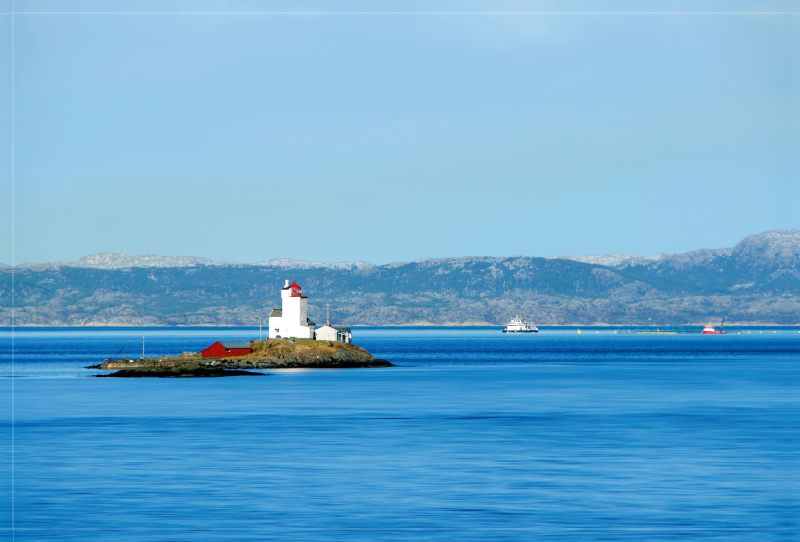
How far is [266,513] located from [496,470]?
10.8 m

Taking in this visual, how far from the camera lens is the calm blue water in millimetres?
25641

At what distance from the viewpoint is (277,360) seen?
119188 millimetres

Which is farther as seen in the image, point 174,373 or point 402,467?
point 174,373

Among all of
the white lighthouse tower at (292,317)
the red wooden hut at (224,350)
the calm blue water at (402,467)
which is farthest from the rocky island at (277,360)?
the calm blue water at (402,467)

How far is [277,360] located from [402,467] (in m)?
84.5

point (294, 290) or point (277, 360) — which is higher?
point (294, 290)

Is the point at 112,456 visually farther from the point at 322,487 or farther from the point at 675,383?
the point at 675,383

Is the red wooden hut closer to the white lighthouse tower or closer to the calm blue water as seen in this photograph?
the white lighthouse tower

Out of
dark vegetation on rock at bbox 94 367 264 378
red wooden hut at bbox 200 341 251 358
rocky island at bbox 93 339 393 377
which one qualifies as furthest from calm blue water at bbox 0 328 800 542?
red wooden hut at bbox 200 341 251 358

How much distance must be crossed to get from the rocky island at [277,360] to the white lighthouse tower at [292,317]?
2140 millimetres

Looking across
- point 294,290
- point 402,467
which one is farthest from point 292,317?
point 402,467

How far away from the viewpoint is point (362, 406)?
64125mm

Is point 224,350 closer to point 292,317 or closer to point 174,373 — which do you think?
point 292,317

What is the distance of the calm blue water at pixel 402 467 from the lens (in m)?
25.6
